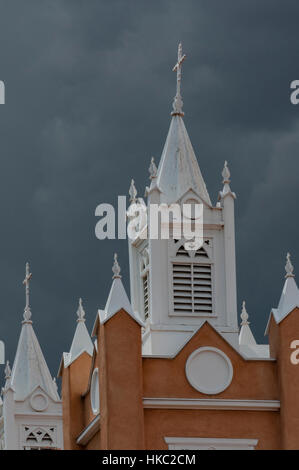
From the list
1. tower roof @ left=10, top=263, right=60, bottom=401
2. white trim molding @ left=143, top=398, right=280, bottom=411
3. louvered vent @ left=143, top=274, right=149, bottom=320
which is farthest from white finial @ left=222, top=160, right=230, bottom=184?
tower roof @ left=10, top=263, right=60, bottom=401

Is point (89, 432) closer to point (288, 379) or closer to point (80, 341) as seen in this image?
point (80, 341)

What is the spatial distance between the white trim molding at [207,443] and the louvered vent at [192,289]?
411cm

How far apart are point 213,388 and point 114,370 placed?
287 cm

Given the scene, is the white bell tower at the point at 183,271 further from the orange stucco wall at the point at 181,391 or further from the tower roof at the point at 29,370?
the tower roof at the point at 29,370

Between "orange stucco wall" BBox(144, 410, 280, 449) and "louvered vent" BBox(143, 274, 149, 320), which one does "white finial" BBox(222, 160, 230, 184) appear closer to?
"louvered vent" BBox(143, 274, 149, 320)

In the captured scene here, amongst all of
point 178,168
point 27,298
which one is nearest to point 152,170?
point 178,168

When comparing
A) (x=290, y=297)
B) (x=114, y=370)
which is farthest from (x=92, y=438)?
(x=290, y=297)

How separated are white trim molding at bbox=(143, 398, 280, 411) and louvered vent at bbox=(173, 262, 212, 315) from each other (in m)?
3.21

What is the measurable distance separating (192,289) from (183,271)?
606 millimetres

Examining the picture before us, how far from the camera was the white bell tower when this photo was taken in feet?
155

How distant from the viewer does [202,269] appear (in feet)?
158
